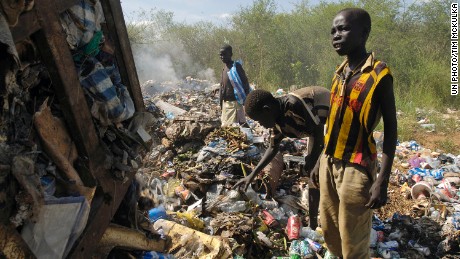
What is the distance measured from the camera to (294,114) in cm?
298

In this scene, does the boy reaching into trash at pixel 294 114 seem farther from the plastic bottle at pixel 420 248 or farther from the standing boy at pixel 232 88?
the standing boy at pixel 232 88

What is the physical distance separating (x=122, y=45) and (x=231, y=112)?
4887mm

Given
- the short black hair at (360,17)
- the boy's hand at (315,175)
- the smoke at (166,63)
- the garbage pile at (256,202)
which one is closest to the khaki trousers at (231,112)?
the garbage pile at (256,202)

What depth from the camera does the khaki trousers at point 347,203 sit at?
7.66 feet

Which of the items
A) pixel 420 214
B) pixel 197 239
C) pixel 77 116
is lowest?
pixel 420 214

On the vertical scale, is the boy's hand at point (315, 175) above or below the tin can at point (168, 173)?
above

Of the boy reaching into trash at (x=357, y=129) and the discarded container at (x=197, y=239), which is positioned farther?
the discarded container at (x=197, y=239)

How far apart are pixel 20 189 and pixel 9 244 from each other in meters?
0.15

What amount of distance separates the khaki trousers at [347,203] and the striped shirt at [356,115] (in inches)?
3.8

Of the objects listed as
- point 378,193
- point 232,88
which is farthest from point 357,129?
Answer: point 232,88

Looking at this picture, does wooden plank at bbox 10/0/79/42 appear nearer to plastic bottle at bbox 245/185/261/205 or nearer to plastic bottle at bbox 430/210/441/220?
plastic bottle at bbox 245/185/261/205

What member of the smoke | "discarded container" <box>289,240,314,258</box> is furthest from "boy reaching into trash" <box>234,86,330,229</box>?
the smoke

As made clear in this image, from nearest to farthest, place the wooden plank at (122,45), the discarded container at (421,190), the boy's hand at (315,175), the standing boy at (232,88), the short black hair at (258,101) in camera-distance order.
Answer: the wooden plank at (122,45)
the short black hair at (258,101)
the boy's hand at (315,175)
the discarded container at (421,190)
the standing boy at (232,88)

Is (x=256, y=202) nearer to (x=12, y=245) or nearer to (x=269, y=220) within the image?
(x=269, y=220)
